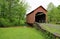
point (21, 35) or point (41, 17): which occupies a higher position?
point (41, 17)

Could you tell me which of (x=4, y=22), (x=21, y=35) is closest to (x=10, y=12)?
(x=4, y=22)

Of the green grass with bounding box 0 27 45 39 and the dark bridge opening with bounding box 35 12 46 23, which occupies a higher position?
the dark bridge opening with bounding box 35 12 46 23

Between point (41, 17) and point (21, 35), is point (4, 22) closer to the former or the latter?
point (41, 17)

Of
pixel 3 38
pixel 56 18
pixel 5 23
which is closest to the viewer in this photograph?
pixel 3 38

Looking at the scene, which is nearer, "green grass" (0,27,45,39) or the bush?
"green grass" (0,27,45,39)

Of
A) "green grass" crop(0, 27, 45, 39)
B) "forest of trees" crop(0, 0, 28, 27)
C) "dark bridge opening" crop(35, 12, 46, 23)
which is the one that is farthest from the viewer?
"dark bridge opening" crop(35, 12, 46, 23)

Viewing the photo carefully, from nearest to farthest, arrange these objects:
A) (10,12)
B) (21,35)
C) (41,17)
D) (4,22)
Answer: (21,35) < (4,22) < (10,12) < (41,17)

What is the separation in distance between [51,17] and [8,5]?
2783 centimetres

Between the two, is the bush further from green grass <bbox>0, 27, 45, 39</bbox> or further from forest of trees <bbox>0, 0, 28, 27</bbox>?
green grass <bbox>0, 27, 45, 39</bbox>

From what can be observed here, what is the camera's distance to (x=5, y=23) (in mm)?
28719

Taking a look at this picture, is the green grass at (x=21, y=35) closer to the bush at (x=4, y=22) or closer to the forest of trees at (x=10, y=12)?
the bush at (x=4, y=22)

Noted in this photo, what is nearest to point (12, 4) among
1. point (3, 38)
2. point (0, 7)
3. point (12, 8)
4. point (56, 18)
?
point (12, 8)

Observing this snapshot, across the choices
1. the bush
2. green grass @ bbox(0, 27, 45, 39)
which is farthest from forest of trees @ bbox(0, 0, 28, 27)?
green grass @ bbox(0, 27, 45, 39)

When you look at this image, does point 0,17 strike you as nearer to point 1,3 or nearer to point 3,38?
point 1,3
